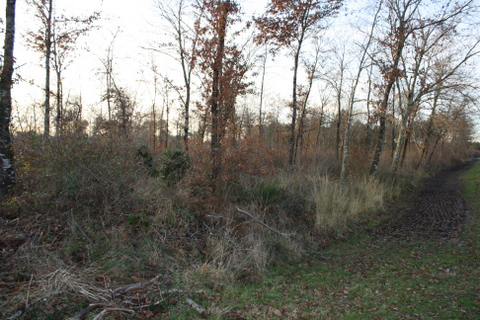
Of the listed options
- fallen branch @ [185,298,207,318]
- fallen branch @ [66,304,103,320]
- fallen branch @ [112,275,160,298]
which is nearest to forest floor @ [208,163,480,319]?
fallen branch @ [185,298,207,318]

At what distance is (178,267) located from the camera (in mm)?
5105

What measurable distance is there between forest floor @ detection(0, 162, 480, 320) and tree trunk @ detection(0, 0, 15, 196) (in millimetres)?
3264

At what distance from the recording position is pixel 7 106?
6367 millimetres

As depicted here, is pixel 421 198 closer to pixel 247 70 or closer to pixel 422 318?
pixel 247 70

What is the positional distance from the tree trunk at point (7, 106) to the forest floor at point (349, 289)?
3.26 m

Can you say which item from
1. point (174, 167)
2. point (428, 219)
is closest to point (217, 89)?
point (174, 167)

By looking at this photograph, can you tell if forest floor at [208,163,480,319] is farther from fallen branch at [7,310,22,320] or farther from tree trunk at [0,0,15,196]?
tree trunk at [0,0,15,196]

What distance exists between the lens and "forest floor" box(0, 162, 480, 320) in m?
3.74

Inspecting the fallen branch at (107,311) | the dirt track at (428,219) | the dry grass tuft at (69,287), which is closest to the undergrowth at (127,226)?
the dry grass tuft at (69,287)

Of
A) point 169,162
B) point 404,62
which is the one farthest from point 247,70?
point 404,62

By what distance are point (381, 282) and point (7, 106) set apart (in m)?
9.21

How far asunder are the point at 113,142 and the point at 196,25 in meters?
6.94

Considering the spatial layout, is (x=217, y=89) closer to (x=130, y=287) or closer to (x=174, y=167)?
(x=174, y=167)

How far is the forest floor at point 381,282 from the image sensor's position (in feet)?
12.9
